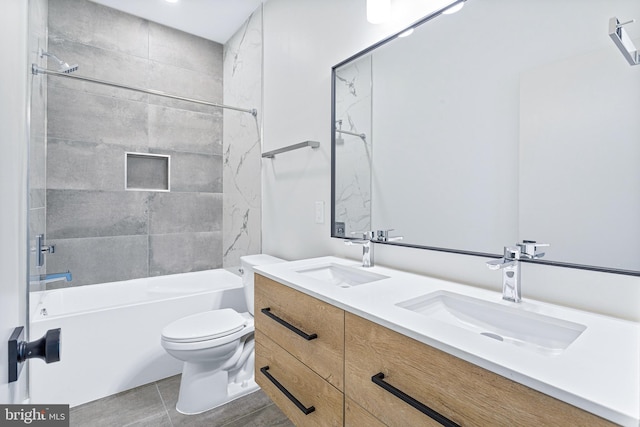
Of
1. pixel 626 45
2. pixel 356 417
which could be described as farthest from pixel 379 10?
pixel 356 417

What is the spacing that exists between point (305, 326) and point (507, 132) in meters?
0.96

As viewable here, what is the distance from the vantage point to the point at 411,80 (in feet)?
4.53

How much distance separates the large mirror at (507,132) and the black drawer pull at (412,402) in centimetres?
61

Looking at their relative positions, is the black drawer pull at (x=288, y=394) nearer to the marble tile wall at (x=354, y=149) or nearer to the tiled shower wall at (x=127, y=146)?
the marble tile wall at (x=354, y=149)

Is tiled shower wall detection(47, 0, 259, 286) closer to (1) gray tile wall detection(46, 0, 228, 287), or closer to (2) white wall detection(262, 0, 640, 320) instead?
(1) gray tile wall detection(46, 0, 228, 287)

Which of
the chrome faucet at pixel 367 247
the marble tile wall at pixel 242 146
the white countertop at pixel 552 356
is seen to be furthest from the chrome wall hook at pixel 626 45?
the marble tile wall at pixel 242 146

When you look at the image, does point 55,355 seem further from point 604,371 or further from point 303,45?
point 303,45

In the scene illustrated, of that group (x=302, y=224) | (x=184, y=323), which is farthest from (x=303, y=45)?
(x=184, y=323)

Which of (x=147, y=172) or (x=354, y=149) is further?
(x=147, y=172)

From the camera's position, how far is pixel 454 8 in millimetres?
1200

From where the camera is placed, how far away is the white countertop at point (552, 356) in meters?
0.49

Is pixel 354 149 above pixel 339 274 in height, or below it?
above

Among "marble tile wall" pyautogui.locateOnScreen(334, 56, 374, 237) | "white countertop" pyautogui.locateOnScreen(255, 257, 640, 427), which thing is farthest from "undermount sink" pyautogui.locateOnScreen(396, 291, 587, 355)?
"marble tile wall" pyautogui.locateOnScreen(334, 56, 374, 237)

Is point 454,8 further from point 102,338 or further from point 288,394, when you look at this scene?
point 102,338
